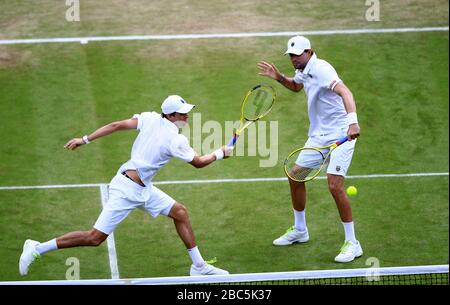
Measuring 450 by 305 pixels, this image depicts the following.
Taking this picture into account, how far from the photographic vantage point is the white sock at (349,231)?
37.1 feet

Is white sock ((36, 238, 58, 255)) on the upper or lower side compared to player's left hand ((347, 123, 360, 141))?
lower

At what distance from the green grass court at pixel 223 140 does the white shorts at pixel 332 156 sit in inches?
44.4

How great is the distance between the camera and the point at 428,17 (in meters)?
17.4

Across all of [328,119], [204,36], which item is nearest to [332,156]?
[328,119]

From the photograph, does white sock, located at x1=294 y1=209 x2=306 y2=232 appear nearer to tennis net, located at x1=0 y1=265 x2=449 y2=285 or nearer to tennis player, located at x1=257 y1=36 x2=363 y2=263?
tennis player, located at x1=257 y1=36 x2=363 y2=263

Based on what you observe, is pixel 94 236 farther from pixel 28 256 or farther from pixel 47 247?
pixel 28 256

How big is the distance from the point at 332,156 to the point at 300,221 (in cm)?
104

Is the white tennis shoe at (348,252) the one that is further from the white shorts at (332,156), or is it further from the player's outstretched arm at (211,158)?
the player's outstretched arm at (211,158)

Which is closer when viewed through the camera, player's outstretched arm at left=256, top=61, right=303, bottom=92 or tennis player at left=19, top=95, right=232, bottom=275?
tennis player at left=19, top=95, right=232, bottom=275

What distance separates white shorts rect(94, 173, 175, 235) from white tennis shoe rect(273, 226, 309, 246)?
1760 mm

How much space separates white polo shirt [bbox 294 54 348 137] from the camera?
11.1m

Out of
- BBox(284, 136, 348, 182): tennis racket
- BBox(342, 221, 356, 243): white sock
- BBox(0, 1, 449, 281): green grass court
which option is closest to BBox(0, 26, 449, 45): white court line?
BBox(0, 1, 449, 281): green grass court
